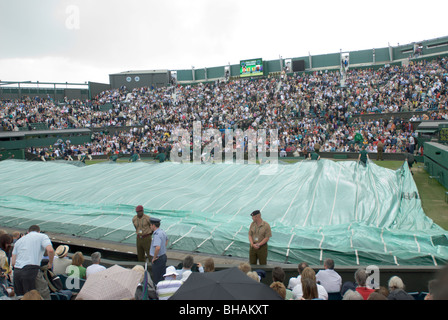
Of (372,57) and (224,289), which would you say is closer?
(224,289)

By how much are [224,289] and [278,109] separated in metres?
34.6

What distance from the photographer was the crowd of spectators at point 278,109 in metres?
28.2

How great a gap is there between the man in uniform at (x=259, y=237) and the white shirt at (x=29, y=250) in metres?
3.63

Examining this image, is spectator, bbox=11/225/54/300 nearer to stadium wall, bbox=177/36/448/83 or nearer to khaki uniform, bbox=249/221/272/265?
khaki uniform, bbox=249/221/272/265

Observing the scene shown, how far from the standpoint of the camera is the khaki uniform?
6.79 metres

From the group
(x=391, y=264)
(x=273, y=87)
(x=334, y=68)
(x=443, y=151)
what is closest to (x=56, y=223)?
(x=391, y=264)

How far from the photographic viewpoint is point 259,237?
681cm

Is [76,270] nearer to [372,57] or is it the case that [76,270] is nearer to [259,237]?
[259,237]

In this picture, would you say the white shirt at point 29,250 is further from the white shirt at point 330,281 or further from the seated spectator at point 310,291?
the white shirt at point 330,281

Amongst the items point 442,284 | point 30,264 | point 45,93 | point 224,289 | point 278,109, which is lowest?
point 30,264

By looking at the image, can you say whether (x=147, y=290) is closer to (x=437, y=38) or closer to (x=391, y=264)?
(x=391, y=264)

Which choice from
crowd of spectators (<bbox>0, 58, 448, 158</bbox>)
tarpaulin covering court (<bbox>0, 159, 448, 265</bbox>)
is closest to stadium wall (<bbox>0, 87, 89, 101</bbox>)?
crowd of spectators (<bbox>0, 58, 448, 158</bbox>)

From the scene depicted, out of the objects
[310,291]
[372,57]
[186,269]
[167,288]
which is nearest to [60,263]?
[186,269]
